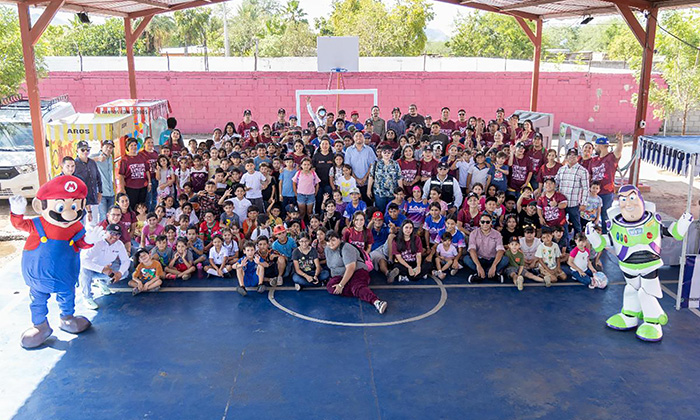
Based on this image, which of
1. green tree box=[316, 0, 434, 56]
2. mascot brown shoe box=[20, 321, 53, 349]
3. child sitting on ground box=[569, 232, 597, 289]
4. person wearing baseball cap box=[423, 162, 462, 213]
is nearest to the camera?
mascot brown shoe box=[20, 321, 53, 349]

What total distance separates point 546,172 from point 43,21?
10.0 meters

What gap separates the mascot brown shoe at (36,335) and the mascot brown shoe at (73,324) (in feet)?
0.83

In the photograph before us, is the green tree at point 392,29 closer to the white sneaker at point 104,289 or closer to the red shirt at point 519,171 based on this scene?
the red shirt at point 519,171

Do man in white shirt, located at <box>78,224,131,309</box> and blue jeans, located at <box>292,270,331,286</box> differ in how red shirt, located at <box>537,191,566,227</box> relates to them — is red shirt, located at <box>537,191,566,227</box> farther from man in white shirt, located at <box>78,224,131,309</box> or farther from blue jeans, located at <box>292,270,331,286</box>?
man in white shirt, located at <box>78,224,131,309</box>

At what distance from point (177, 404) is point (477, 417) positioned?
3.06 meters

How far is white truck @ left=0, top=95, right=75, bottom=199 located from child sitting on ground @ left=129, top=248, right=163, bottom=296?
5.05 m

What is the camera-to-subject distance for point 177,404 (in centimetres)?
602

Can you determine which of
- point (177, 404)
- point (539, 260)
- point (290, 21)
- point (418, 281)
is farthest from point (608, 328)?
point (290, 21)

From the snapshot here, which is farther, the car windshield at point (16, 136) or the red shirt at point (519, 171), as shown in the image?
the car windshield at point (16, 136)

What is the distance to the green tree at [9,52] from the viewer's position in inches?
554

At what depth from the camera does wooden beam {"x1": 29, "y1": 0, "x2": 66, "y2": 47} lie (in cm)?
1126

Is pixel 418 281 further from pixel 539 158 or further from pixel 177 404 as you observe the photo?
pixel 177 404

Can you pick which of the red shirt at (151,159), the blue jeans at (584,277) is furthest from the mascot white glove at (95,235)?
the blue jeans at (584,277)

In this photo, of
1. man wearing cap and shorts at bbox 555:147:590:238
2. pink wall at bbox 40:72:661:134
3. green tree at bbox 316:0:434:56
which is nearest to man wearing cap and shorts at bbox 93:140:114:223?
man wearing cap and shorts at bbox 555:147:590:238
